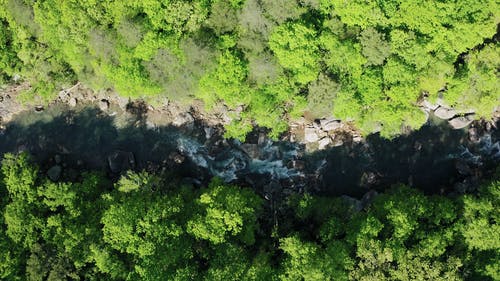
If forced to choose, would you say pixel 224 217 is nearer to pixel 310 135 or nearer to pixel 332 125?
pixel 310 135

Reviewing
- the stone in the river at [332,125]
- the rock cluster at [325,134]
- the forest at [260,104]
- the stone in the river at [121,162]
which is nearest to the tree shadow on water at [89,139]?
the stone in the river at [121,162]

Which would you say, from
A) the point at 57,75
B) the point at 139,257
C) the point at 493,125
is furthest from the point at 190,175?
the point at 493,125

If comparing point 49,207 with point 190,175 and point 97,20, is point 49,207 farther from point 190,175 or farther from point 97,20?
point 97,20

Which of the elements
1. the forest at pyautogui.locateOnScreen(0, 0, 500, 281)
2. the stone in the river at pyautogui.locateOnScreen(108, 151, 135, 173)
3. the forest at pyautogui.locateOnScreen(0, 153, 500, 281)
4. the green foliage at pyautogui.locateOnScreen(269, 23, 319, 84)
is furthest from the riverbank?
the green foliage at pyautogui.locateOnScreen(269, 23, 319, 84)

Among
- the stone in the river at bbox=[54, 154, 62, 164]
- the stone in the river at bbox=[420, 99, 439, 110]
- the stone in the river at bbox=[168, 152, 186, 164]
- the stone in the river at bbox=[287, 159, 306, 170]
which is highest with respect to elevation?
the stone in the river at bbox=[420, 99, 439, 110]

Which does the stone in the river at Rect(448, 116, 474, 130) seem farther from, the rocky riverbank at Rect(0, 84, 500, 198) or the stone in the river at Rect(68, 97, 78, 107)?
the stone in the river at Rect(68, 97, 78, 107)

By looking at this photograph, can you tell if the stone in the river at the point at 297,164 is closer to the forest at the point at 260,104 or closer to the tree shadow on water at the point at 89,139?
the forest at the point at 260,104
